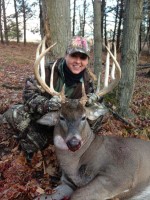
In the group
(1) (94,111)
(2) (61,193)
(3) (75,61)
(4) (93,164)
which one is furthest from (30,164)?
(3) (75,61)

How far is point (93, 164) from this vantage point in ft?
14.6

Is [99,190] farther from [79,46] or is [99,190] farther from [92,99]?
[79,46]

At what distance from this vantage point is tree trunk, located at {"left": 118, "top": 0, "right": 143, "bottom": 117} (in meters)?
6.82

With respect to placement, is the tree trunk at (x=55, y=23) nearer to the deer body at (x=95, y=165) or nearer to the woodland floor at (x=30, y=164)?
the woodland floor at (x=30, y=164)

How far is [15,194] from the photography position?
441cm

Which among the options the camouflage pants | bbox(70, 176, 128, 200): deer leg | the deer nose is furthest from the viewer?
the camouflage pants

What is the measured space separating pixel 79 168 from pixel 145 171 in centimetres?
90

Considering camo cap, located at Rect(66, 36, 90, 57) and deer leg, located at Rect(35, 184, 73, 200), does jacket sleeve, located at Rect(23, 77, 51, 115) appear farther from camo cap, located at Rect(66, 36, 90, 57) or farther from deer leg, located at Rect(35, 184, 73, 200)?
deer leg, located at Rect(35, 184, 73, 200)

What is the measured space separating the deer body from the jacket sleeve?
52 centimetres

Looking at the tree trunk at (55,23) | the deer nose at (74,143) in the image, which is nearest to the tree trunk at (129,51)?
the tree trunk at (55,23)

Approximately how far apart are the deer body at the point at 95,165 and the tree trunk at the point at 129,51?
2348 mm

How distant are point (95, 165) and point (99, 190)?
36 centimetres

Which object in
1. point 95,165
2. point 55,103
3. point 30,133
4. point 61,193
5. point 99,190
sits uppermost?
point 55,103

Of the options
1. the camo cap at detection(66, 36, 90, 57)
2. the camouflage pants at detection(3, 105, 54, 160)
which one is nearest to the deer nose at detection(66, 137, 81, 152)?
the camouflage pants at detection(3, 105, 54, 160)
